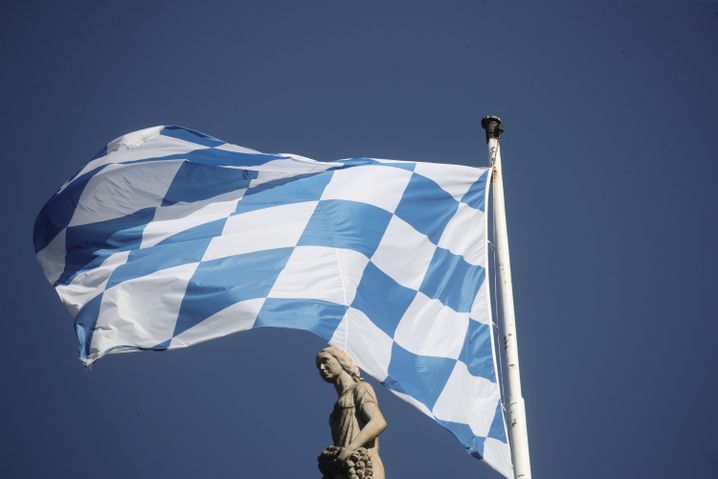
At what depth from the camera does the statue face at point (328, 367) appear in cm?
1144

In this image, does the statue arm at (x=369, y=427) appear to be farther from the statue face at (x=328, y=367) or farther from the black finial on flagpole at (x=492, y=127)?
the black finial on flagpole at (x=492, y=127)

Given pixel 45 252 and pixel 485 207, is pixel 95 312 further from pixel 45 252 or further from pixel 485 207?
pixel 485 207

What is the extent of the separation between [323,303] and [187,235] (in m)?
2.32

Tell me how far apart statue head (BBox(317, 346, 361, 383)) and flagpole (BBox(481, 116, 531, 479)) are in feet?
5.40

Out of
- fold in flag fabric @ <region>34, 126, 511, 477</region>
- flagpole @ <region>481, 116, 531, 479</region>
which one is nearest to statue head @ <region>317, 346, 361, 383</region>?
fold in flag fabric @ <region>34, 126, 511, 477</region>

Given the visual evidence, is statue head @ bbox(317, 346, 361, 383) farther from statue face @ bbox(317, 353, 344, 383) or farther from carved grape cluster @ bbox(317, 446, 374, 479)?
carved grape cluster @ bbox(317, 446, 374, 479)

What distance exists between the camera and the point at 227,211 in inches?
548

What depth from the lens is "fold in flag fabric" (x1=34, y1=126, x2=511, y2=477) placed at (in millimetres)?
11906

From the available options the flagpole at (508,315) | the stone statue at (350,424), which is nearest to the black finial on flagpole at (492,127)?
the flagpole at (508,315)

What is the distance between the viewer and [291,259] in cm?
1278

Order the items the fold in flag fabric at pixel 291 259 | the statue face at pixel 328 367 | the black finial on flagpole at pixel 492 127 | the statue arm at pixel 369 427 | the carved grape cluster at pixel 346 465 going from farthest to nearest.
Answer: the black finial on flagpole at pixel 492 127 < the fold in flag fabric at pixel 291 259 < the statue face at pixel 328 367 < the statue arm at pixel 369 427 < the carved grape cluster at pixel 346 465

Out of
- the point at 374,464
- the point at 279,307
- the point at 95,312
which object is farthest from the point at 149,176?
the point at 374,464

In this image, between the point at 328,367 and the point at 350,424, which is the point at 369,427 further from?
the point at 328,367

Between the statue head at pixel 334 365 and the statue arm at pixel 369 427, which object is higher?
the statue head at pixel 334 365
